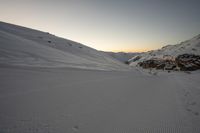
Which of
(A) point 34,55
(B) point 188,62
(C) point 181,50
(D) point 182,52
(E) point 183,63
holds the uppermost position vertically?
(C) point 181,50

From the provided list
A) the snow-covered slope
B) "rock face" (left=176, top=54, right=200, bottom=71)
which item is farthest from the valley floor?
the snow-covered slope

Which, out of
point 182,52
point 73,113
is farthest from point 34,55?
point 182,52

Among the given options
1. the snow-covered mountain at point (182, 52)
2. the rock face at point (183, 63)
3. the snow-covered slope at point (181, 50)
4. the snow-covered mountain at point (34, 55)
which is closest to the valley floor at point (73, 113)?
the snow-covered mountain at point (34, 55)

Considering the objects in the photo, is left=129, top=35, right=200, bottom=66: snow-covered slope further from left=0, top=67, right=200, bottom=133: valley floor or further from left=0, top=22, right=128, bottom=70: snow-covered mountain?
left=0, top=67, right=200, bottom=133: valley floor

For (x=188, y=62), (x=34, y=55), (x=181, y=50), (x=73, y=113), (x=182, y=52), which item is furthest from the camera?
(x=181, y=50)

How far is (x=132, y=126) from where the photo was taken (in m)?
3.00

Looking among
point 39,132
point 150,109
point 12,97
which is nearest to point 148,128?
point 150,109

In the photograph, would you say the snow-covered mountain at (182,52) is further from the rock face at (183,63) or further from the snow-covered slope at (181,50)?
the rock face at (183,63)

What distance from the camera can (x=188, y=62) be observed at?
3809 centimetres

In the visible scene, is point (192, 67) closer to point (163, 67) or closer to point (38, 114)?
point (163, 67)

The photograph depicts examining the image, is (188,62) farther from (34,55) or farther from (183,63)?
(34,55)

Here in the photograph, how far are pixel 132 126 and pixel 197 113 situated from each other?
2.58m

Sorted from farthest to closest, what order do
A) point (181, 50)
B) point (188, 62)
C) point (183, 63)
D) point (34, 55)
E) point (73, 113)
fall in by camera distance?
point (181, 50), point (183, 63), point (188, 62), point (34, 55), point (73, 113)

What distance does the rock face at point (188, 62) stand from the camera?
118 ft
